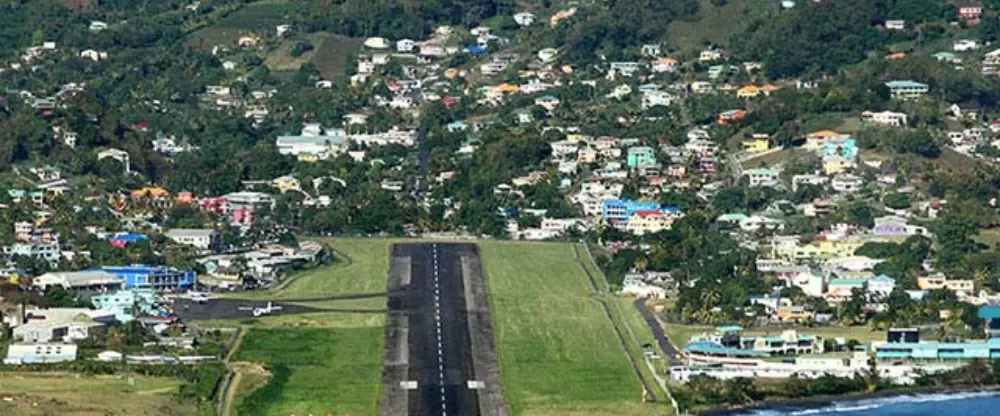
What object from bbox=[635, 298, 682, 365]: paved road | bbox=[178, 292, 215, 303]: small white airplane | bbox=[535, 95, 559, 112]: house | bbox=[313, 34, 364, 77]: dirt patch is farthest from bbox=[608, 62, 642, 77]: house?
bbox=[178, 292, 215, 303]: small white airplane

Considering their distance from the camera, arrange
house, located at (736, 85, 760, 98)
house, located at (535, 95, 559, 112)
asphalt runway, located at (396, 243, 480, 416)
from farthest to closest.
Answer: house, located at (535, 95, 559, 112) < house, located at (736, 85, 760, 98) < asphalt runway, located at (396, 243, 480, 416)

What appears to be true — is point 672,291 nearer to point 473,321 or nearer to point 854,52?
point 473,321

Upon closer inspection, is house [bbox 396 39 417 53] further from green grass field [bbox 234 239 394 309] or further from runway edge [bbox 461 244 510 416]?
runway edge [bbox 461 244 510 416]

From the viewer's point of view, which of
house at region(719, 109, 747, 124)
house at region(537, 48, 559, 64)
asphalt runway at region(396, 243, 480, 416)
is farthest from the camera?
house at region(537, 48, 559, 64)

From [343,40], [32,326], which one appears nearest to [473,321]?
[32,326]

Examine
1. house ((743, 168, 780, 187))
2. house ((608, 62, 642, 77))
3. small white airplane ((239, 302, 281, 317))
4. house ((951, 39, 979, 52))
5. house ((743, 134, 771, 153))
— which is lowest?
small white airplane ((239, 302, 281, 317))

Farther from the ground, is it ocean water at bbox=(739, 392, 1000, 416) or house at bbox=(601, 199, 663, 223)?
house at bbox=(601, 199, 663, 223)
